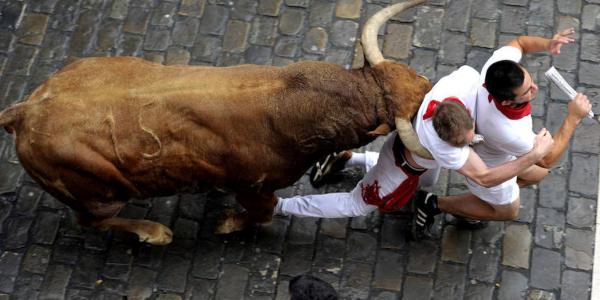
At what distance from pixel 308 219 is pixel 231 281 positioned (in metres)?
0.87

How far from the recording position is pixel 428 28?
26.0 ft

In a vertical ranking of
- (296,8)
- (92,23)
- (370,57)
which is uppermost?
(296,8)

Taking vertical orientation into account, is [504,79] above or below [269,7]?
below

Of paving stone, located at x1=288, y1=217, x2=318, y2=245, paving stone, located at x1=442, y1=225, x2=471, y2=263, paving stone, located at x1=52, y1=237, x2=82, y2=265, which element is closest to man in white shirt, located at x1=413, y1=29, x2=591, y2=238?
paving stone, located at x1=442, y1=225, x2=471, y2=263

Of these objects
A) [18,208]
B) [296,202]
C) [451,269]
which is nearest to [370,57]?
[296,202]

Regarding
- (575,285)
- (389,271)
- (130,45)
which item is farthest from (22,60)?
(575,285)

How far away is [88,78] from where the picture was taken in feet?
19.7

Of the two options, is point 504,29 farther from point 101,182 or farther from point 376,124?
point 101,182

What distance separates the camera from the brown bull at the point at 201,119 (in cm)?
571

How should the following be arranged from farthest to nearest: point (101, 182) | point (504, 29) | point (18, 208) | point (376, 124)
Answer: point (504, 29) < point (18, 208) < point (101, 182) < point (376, 124)

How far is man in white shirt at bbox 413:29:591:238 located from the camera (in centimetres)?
521

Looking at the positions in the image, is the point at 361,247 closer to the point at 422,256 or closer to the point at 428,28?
the point at 422,256

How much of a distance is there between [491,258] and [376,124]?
6.09 ft

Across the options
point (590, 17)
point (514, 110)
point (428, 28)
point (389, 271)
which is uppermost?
point (590, 17)
